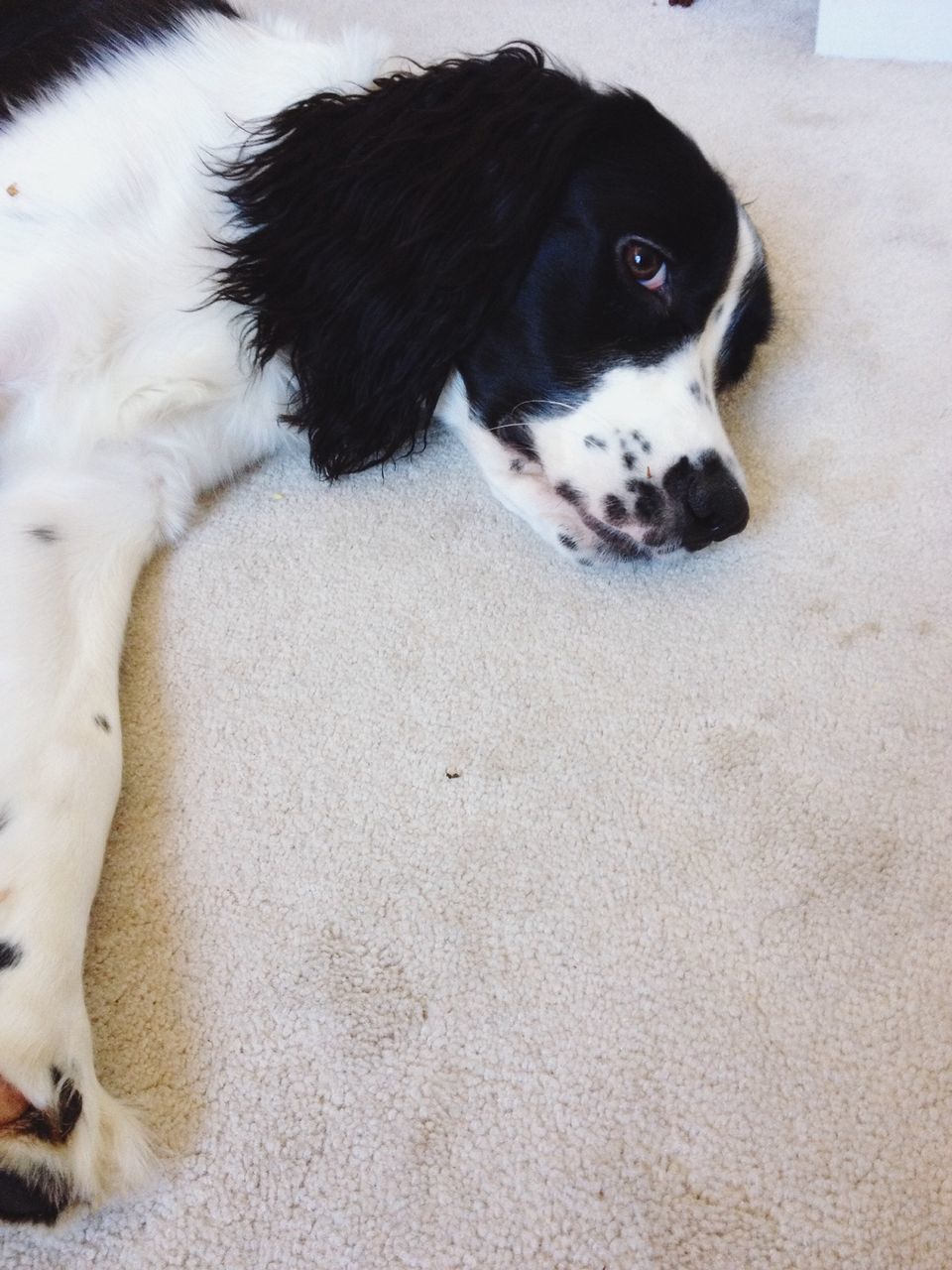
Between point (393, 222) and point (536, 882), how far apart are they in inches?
31.1

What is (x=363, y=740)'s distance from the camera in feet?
3.50

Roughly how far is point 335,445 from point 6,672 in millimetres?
490

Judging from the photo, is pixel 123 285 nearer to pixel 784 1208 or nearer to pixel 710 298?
pixel 710 298

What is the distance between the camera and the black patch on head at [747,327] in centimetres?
135

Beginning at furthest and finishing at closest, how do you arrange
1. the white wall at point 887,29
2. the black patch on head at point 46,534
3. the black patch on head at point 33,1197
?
1. the white wall at point 887,29
2. the black patch on head at point 46,534
3. the black patch on head at point 33,1197

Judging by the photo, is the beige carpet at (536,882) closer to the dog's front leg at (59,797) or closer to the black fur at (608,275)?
the dog's front leg at (59,797)

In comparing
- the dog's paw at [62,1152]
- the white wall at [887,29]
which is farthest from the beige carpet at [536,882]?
the white wall at [887,29]

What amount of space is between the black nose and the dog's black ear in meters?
0.32

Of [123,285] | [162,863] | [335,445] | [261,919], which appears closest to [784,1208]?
[261,919]

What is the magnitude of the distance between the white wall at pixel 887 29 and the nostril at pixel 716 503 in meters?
1.59

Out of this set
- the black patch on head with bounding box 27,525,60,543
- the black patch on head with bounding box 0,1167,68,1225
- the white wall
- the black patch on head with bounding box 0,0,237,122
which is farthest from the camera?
the white wall

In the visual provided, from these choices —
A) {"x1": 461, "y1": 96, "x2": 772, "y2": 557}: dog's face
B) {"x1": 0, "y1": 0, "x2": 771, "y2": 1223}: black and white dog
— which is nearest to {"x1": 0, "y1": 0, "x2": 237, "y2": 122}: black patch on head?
{"x1": 0, "y1": 0, "x2": 771, "y2": 1223}: black and white dog

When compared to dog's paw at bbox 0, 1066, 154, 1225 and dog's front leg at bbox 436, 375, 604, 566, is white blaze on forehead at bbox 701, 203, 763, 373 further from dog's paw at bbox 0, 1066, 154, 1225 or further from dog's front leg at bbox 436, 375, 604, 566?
dog's paw at bbox 0, 1066, 154, 1225

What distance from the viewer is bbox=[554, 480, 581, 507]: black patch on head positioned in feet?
3.97
